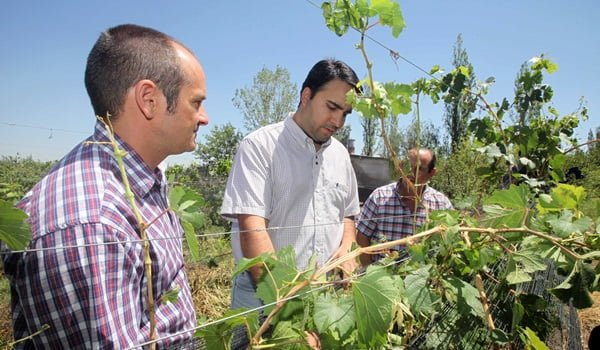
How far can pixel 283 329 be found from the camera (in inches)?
31.6

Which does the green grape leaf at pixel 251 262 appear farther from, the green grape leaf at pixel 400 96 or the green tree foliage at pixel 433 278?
the green grape leaf at pixel 400 96

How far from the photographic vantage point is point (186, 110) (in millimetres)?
1218

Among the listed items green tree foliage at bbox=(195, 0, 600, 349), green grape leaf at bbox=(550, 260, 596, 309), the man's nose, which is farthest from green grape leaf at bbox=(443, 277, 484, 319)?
the man's nose

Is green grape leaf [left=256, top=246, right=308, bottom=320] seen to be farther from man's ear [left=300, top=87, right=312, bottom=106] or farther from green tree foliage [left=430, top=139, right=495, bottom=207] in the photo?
green tree foliage [left=430, top=139, right=495, bottom=207]

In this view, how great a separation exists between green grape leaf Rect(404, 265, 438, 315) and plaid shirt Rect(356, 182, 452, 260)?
206cm

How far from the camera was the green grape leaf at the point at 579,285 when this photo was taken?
1.02 m

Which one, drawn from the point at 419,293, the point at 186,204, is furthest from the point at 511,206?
the point at 186,204

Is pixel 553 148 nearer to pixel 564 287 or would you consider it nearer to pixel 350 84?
pixel 350 84

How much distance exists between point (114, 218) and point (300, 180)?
137 centimetres

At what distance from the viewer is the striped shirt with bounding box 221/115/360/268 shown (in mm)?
2002

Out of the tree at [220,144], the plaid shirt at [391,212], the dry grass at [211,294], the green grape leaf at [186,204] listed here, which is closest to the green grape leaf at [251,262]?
the green grape leaf at [186,204]

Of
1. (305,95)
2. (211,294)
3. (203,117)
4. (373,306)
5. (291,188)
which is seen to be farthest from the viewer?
(211,294)

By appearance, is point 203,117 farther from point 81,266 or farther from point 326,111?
point 326,111

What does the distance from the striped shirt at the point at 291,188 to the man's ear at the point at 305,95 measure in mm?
133
